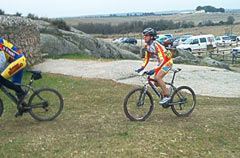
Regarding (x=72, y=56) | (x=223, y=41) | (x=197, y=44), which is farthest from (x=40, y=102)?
(x=223, y=41)

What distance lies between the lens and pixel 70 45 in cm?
1941

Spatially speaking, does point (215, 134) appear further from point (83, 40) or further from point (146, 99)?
point (83, 40)

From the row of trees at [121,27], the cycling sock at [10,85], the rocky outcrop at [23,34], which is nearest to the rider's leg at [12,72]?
the cycling sock at [10,85]

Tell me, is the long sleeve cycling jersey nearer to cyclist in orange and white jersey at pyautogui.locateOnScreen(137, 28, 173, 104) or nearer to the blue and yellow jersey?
cyclist in orange and white jersey at pyautogui.locateOnScreen(137, 28, 173, 104)

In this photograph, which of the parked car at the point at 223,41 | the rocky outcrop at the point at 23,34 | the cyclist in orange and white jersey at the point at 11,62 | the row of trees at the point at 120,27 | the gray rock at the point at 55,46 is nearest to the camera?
the cyclist in orange and white jersey at the point at 11,62

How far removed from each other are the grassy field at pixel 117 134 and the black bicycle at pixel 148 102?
0.16m

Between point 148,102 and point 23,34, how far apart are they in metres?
8.67

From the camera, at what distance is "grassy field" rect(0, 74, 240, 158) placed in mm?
5008

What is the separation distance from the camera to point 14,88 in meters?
6.09

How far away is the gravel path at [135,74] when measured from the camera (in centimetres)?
1199

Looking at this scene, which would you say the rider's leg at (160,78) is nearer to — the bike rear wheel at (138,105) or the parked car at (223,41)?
the bike rear wheel at (138,105)

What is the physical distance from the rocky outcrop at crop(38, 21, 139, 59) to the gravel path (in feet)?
7.41

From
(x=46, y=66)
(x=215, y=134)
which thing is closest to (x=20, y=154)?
(x=215, y=134)

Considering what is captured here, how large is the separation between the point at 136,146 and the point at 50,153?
1.25 meters
